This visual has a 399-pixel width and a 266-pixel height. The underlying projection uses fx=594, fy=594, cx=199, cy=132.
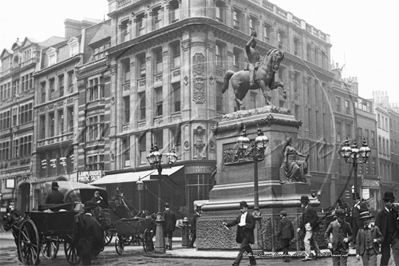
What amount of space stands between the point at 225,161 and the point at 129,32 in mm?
28417

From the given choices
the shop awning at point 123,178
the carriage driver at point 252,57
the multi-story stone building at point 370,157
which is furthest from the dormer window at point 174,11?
the carriage driver at point 252,57

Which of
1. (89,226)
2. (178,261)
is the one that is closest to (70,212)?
(89,226)

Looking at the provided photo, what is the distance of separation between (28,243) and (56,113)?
41696 millimetres

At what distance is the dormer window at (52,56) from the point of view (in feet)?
192

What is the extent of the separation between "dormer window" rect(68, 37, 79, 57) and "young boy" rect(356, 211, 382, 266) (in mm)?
47061

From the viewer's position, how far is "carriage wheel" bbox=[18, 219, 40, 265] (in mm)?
16312

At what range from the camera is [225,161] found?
22250 mm

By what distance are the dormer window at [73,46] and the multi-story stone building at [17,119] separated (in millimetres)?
3996

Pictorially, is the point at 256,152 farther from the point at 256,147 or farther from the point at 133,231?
the point at 133,231

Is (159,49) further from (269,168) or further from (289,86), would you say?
(269,168)

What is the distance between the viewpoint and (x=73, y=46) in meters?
56.4

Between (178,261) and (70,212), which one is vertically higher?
(70,212)

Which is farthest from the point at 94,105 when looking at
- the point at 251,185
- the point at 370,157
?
the point at 251,185

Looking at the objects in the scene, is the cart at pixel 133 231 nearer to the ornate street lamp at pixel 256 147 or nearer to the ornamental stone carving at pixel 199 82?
the ornate street lamp at pixel 256 147
